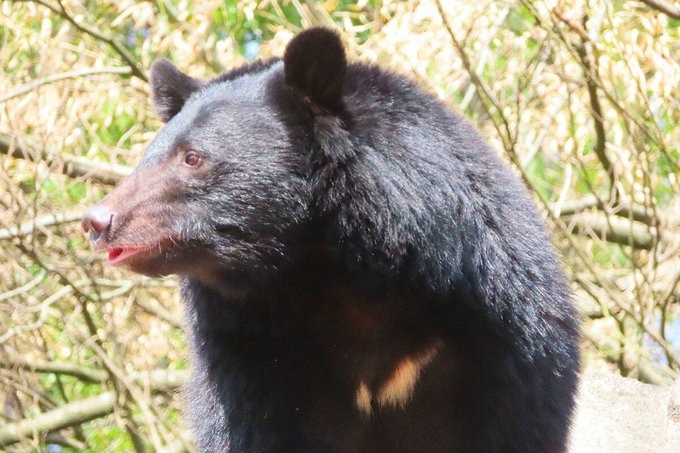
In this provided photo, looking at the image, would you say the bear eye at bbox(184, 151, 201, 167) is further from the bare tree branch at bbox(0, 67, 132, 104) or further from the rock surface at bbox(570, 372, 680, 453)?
the bare tree branch at bbox(0, 67, 132, 104)

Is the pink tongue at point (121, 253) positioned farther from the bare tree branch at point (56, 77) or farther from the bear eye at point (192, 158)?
the bare tree branch at point (56, 77)

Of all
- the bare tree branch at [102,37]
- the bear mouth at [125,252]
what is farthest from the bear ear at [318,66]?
the bare tree branch at [102,37]

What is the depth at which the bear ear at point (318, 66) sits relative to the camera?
326 centimetres

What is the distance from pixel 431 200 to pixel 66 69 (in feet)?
12.7

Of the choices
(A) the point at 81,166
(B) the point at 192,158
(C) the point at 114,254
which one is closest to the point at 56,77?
(A) the point at 81,166

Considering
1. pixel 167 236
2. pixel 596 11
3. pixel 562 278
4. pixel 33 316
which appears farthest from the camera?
pixel 33 316

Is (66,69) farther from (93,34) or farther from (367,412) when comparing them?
(367,412)

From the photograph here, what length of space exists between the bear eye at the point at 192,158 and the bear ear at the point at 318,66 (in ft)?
1.28

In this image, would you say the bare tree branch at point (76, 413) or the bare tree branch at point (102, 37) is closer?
the bare tree branch at point (76, 413)

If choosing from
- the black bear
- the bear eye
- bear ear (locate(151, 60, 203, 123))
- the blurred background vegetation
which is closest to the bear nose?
the black bear

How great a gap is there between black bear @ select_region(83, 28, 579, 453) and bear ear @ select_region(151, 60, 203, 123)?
0.53 ft

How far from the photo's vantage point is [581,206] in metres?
6.21

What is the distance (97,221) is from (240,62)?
329cm

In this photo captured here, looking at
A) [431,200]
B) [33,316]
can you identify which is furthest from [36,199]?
[431,200]
